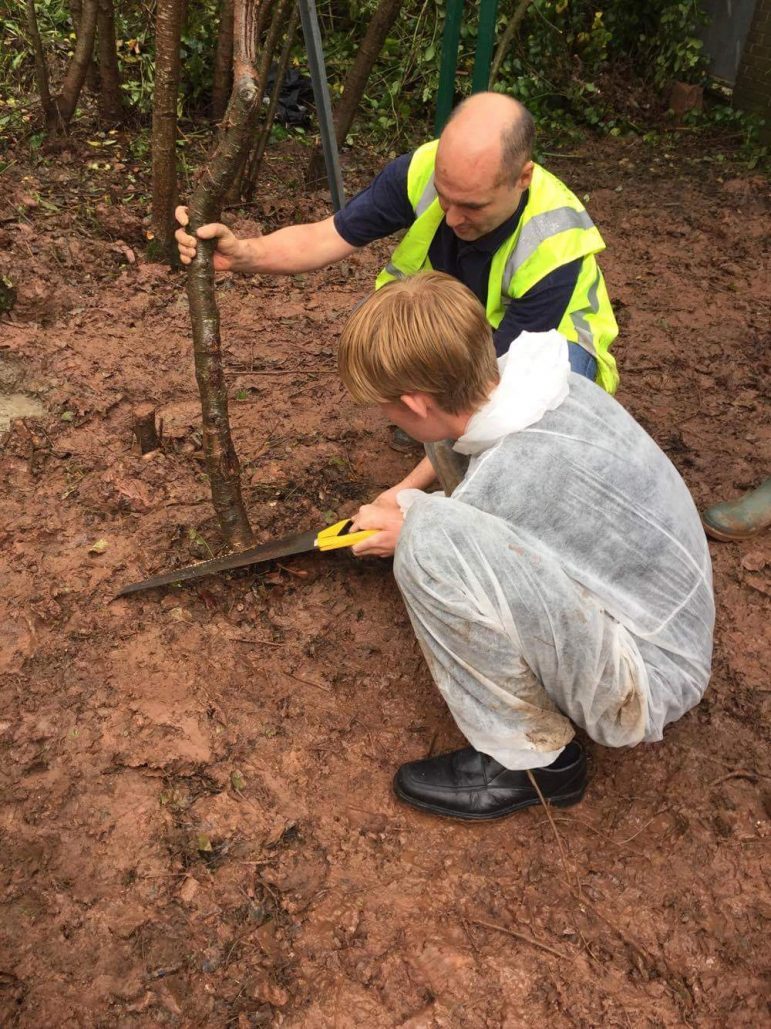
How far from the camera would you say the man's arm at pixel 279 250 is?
7.38ft

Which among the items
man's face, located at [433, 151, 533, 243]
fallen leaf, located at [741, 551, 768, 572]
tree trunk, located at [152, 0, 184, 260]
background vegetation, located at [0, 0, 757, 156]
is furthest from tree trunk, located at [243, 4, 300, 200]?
fallen leaf, located at [741, 551, 768, 572]

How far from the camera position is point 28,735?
2.16 m

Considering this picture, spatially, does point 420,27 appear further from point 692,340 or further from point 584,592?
point 584,592

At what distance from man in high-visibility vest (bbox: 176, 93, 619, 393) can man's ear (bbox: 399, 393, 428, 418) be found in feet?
2.03

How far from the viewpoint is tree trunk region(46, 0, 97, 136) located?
4.32 m

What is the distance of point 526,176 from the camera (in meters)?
2.29

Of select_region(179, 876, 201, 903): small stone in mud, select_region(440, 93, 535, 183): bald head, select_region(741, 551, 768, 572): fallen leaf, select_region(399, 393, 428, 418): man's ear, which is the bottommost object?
select_region(741, 551, 768, 572): fallen leaf

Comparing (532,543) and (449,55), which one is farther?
(449,55)

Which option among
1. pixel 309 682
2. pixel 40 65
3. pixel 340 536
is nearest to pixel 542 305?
pixel 340 536

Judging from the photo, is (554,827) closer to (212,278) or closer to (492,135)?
(212,278)

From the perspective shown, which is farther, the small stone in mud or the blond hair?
the small stone in mud

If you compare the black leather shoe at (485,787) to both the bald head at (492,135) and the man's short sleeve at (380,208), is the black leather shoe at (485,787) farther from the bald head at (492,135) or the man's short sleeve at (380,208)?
the man's short sleeve at (380,208)

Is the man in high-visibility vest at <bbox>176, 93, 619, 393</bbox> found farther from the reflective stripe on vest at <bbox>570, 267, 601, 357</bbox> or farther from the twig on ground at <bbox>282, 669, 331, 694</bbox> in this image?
the twig on ground at <bbox>282, 669, 331, 694</bbox>

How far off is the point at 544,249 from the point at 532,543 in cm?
106
